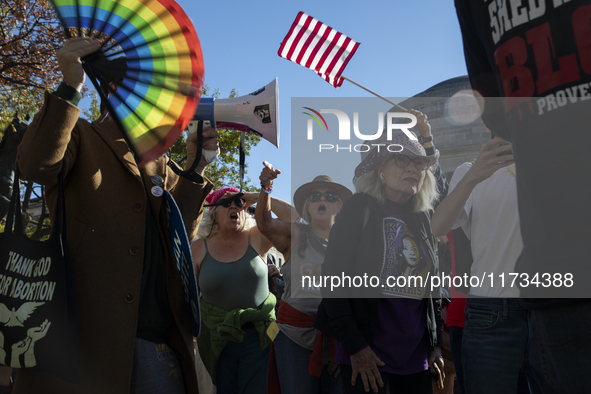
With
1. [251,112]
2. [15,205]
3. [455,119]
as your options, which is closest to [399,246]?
[455,119]

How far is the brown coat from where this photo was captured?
68.6 inches

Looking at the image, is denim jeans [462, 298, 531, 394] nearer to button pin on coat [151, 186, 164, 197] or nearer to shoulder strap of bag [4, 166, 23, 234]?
button pin on coat [151, 186, 164, 197]

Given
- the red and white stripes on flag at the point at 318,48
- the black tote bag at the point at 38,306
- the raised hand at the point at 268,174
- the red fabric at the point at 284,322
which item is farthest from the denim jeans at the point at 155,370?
the red and white stripes on flag at the point at 318,48

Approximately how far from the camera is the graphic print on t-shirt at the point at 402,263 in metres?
2.61

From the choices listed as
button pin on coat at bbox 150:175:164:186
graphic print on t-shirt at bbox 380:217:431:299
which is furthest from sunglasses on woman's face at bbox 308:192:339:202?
button pin on coat at bbox 150:175:164:186

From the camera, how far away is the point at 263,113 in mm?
3867

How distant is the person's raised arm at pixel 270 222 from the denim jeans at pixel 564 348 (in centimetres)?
305

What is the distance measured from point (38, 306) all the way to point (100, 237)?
13.0 inches

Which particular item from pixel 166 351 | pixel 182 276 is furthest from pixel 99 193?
pixel 166 351

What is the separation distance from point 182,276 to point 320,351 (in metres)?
1.43

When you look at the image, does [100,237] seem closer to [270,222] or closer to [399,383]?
[399,383]

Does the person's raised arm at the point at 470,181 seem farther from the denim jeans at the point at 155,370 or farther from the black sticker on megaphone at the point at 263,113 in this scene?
the black sticker on megaphone at the point at 263,113

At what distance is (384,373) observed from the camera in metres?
2.55

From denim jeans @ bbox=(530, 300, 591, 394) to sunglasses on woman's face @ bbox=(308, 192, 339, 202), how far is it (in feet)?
10.2
